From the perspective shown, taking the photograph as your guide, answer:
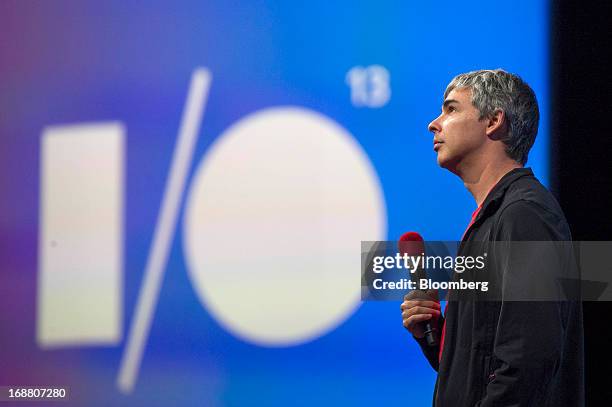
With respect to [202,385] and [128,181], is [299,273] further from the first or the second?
[128,181]

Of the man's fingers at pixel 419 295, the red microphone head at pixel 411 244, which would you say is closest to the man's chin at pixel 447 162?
the red microphone head at pixel 411 244

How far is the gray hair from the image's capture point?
208 cm

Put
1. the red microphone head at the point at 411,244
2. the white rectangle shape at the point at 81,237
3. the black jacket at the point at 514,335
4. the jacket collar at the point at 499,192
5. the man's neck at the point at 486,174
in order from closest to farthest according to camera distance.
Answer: the black jacket at the point at 514,335, the jacket collar at the point at 499,192, the man's neck at the point at 486,174, the red microphone head at the point at 411,244, the white rectangle shape at the point at 81,237

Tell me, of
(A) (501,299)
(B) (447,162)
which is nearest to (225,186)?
(B) (447,162)

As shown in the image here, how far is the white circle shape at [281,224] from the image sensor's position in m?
2.95

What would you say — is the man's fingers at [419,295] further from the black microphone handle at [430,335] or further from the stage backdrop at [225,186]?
the stage backdrop at [225,186]

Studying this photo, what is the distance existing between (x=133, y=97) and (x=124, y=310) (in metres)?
0.89

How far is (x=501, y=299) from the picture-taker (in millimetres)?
1772

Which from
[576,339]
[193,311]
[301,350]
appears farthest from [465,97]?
[193,311]

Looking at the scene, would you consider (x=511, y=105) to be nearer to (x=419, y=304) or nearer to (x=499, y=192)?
(x=499, y=192)

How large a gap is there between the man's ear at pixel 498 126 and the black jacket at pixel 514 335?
152mm

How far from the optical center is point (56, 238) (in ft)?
10.3

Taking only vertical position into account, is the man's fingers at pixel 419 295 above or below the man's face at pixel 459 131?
below

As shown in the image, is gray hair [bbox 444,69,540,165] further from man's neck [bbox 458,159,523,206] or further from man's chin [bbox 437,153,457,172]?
man's chin [bbox 437,153,457,172]
